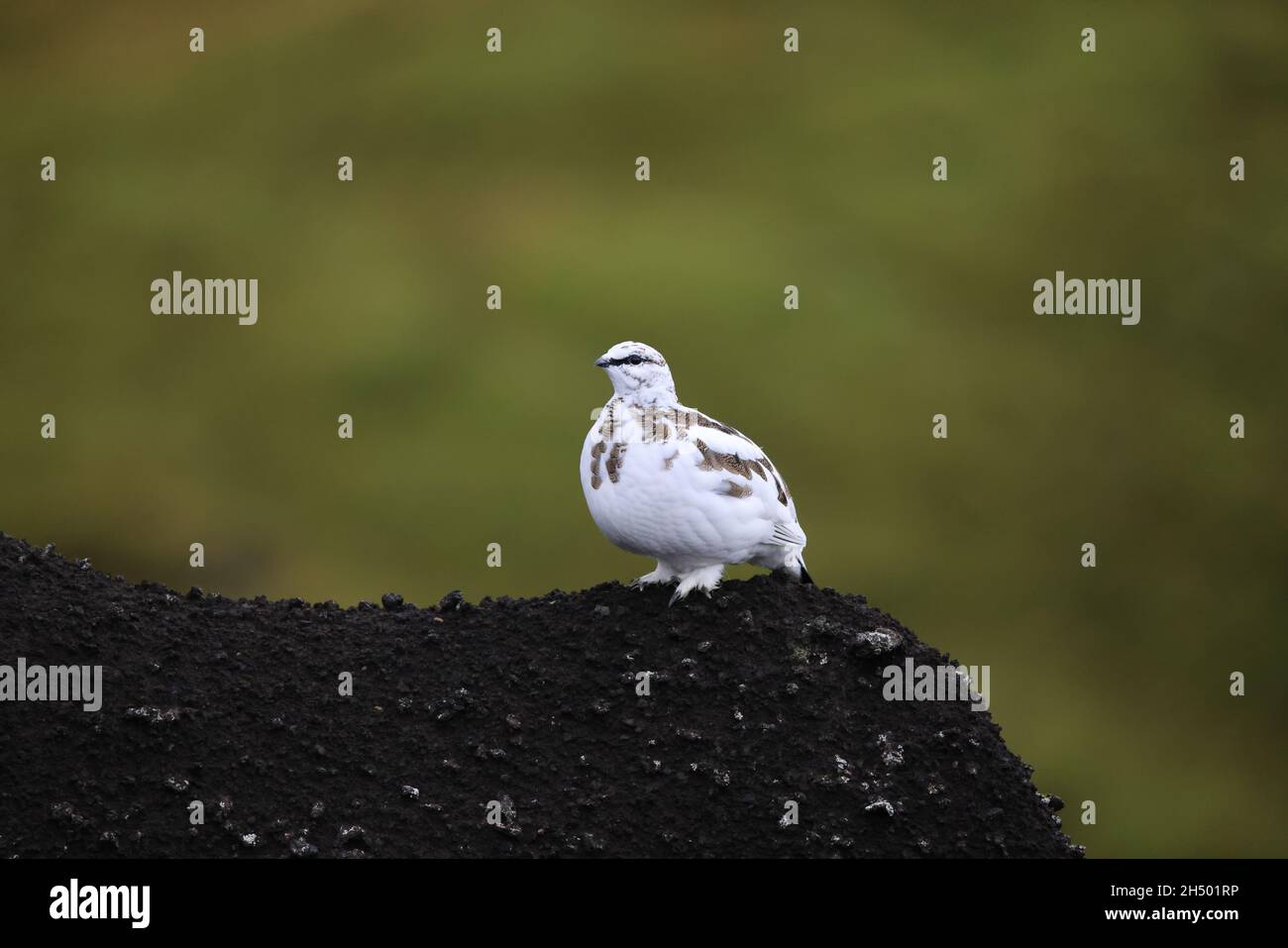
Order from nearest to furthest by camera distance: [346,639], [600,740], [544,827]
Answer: [544,827], [600,740], [346,639]

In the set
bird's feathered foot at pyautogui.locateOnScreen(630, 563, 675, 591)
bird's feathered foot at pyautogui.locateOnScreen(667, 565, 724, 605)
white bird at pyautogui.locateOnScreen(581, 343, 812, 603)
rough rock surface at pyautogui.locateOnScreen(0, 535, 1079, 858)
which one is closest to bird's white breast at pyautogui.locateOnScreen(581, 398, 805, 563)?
white bird at pyautogui.locateOnScreen(581, 343, 812, 603)

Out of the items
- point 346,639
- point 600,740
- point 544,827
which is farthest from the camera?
point 346,639

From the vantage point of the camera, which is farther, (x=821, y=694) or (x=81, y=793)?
(x=821, y=694)

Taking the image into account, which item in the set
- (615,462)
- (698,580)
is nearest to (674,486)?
(615,462)

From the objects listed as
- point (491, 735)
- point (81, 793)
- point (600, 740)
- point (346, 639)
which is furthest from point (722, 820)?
point (81, 793)

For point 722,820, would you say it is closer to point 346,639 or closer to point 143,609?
point 346,639

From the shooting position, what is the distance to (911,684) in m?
7.05

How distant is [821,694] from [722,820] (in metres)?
0.86

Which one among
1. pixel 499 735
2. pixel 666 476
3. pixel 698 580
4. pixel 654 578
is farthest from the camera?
pixel 654 578

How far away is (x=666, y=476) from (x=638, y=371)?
0.52 metres

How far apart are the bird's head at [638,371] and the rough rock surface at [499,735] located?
1067 mm

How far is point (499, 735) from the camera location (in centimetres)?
668

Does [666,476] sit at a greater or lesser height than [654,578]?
greater

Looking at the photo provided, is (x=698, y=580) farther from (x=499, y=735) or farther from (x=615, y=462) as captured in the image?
(x=499, y=735)
